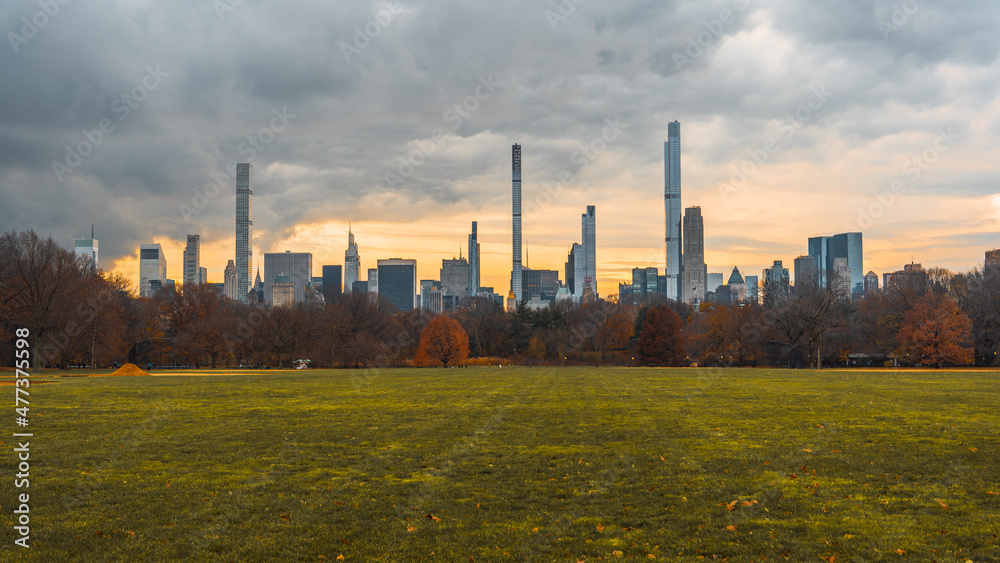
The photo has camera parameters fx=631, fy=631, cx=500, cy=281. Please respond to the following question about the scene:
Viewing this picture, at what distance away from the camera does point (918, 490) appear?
9.30m

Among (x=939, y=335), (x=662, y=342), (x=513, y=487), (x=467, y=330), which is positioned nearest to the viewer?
(x=513, y=487)

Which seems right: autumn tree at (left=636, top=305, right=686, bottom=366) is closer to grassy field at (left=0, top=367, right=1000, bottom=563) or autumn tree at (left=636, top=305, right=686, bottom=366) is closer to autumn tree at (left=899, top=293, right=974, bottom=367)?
autumn tree at (left=899, top=293, right=974, bottom=367)

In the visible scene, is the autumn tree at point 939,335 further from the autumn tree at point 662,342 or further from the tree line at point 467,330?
the autumn tree at point 662,342

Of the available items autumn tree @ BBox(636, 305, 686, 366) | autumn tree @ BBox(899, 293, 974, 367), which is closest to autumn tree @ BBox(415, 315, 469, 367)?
autumn tree @ BBox(636, 305, 686, 366)

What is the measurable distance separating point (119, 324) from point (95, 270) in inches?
277

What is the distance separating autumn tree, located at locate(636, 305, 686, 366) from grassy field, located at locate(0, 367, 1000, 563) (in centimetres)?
7549

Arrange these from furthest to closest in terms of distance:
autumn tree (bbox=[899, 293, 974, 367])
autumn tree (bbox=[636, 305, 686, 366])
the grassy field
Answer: autumn tree (bbox=[636, 305, 686, 366])
autumn tree (bbox=[899, 293, 974, 367])
the grassy field

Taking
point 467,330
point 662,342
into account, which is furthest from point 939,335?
point 467,330

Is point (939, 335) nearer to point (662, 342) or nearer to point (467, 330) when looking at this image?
point (662, 342)

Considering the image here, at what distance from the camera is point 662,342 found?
92.8 m

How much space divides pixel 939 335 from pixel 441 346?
61.6m

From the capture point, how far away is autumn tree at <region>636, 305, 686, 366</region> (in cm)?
9250

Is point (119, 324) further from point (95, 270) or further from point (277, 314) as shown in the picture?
point (277, 314)

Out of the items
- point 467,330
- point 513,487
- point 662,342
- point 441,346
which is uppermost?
point 513,487
